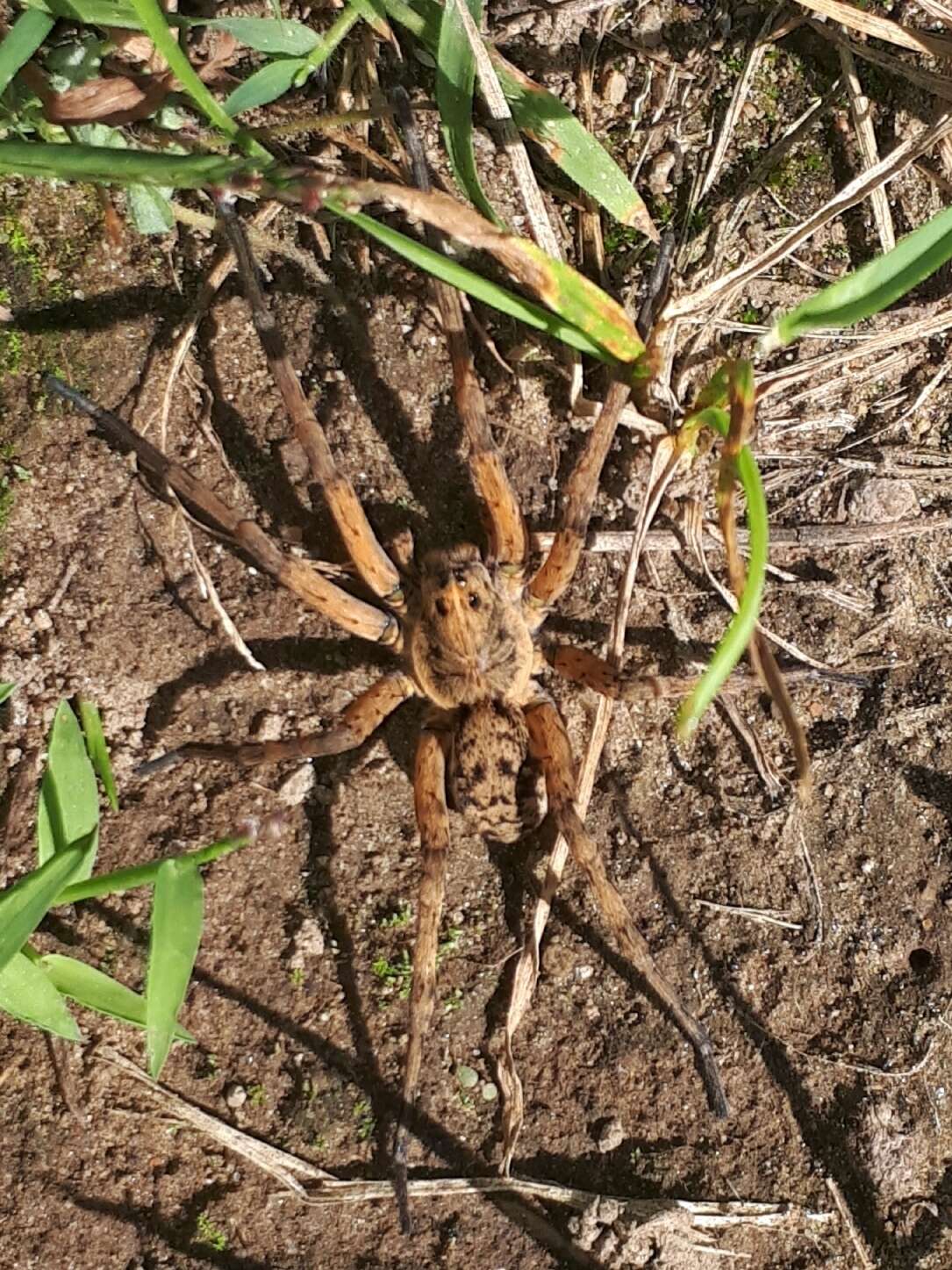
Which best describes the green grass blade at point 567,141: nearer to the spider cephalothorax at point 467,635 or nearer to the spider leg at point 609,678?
the spider cephalothorax at point 467,635

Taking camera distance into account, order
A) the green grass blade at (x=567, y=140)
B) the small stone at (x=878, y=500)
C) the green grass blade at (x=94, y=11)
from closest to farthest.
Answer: the green grass blade at (x=94, y=11) < the green grass blade at (x=567, y=140) < the small stone at (x=878, y=500)

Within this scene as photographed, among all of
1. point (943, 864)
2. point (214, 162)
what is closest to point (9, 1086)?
point (214, 162)

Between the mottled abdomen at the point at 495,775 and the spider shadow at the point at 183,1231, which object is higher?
the mottled abdomen at the point at 495,775

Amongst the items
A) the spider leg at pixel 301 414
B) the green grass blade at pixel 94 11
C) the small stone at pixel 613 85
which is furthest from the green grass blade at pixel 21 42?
the small stone at pixel 613 85

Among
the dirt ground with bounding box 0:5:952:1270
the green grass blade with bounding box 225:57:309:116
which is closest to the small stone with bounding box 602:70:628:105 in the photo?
the dirt ground with bounding box 0:5:952:1270

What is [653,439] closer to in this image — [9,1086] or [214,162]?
[214,162]

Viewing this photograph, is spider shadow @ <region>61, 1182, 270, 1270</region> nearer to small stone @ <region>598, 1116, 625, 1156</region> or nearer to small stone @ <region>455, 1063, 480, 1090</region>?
small stone @ <region>455, 1063, 480, 1090</region>

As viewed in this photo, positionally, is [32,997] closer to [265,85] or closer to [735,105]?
[265,85]
